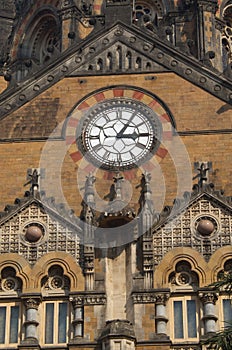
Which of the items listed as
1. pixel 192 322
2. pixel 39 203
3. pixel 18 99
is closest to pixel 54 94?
pixel 18 99

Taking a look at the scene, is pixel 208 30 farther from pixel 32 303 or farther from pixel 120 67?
pixel 32 303

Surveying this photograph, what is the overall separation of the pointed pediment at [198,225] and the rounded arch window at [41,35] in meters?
13.3

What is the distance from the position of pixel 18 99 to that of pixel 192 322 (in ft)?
27.2

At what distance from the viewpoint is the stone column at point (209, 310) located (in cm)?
2875

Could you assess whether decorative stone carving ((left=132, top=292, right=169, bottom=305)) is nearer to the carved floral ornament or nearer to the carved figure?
the carved floral ornament

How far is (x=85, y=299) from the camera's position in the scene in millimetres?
29156

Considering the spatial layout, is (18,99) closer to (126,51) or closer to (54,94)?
(54,94)

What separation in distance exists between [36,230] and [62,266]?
122 cm

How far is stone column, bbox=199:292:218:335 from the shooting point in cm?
2875

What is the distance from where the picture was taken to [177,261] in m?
29.6

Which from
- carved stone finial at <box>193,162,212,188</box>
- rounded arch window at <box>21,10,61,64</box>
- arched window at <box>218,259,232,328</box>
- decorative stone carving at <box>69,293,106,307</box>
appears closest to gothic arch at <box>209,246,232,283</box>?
arched window at <box>218,259,232,328</box>

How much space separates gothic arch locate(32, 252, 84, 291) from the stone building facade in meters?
0.03

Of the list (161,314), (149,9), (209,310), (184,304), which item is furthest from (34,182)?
(149,9)

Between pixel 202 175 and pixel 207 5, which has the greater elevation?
pixel 207 5
